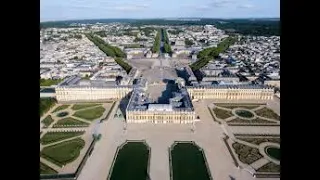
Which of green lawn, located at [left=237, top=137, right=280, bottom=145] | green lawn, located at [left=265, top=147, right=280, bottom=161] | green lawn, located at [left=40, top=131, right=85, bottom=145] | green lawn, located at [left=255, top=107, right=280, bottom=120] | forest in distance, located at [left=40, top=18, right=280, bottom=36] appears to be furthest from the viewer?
forest in distance, located at [left=40, top=18, right=280, bottom=36]

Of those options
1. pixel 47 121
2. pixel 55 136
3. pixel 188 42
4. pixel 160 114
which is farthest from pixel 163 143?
pixel 188 42

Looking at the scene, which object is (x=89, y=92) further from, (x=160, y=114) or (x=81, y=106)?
(x=160, y=114)

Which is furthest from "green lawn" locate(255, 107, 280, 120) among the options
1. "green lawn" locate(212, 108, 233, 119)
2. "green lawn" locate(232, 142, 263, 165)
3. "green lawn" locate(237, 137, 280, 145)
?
"green lawn" locate(232, 142, 263, 165)

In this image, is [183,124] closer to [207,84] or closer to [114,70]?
[207,84]

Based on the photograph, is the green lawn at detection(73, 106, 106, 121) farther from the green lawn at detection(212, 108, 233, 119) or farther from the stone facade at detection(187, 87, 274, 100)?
the green lawn at detection(212, 108, 233, 119)

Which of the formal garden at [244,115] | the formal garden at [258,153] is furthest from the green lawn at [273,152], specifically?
the formal garden at [244,115]

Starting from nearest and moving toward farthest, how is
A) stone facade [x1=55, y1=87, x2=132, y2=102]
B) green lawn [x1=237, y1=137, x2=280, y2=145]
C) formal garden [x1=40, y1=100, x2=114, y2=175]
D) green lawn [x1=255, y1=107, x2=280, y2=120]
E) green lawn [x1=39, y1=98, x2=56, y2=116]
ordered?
formal garden [x1=40, y1=100, x2=114, y2=175] < green lawn [x1=237, y1=137, x2=280, y2=145] < green lawn [x1=255, y1=107, x2=280, y2=120] < green lawn [x1=39, y1=98, x2=56, y2=116] < stone facade [x1=55, y1=87, x2=132, y2=102]
